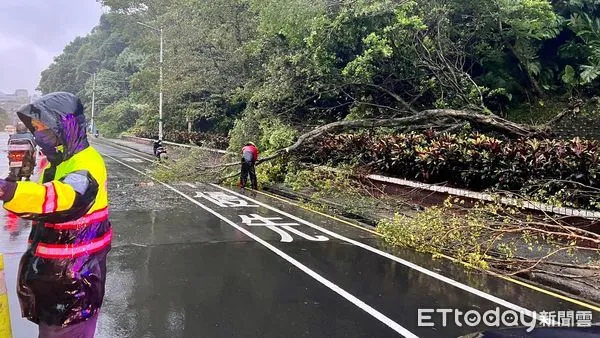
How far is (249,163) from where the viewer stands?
1428cm

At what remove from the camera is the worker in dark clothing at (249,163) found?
14055 mm

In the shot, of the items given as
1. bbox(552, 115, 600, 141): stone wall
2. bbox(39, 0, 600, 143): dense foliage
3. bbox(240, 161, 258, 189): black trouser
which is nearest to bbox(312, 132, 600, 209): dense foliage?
bbox(552, 115, 600, 141): stone wall

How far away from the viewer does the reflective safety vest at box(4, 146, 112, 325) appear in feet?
6.86

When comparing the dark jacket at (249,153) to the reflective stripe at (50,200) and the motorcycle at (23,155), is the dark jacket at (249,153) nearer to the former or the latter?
the motorcycle at (23,155)

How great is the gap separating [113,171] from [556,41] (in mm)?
16691

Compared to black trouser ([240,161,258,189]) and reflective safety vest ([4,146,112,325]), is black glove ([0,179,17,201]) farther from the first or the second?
black trouser ([240,161,258,189])

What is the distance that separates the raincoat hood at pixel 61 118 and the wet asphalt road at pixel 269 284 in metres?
2.29

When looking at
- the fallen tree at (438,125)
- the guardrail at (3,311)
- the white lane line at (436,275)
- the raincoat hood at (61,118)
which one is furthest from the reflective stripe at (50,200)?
the fallen tree at (438,125)

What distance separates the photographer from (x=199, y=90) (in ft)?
82.8

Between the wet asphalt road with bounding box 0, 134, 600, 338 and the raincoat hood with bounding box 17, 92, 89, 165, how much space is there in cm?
229

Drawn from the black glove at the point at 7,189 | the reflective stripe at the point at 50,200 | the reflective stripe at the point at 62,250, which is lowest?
the reflective stripe at the point at 62,250

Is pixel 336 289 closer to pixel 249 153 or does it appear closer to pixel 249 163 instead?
pixel 249 153

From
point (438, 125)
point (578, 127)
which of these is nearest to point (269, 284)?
point (438, 125)

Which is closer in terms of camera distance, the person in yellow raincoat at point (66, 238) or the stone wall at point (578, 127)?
the person in yellow raincoat at point (66, 238)
